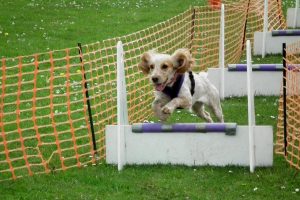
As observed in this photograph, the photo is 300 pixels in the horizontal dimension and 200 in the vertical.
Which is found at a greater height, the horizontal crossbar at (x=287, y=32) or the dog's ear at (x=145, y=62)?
the dog's ear at (x=145, y=62)

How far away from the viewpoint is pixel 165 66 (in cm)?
771

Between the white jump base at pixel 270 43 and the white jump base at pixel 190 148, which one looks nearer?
the white jump base at pixel 190 148

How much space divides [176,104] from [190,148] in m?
0.56

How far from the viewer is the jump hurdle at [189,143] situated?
7840mm

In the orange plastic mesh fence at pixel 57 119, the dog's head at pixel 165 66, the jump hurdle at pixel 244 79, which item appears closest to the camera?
the dog's head at pixel 165 66

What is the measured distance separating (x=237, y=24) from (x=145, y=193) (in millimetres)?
11257

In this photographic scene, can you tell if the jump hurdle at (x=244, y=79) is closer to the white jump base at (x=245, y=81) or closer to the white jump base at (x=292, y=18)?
the white jump base at (x=245, y=81)

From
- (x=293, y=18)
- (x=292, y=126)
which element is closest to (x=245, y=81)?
(x=292, y=126)

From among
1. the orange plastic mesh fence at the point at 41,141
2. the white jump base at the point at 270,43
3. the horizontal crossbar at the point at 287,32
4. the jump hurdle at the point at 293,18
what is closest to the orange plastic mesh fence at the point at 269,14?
the jump hurdle at the point at 293,18

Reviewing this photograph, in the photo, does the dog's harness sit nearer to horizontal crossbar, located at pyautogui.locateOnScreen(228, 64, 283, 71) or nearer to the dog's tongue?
the dog's tongue

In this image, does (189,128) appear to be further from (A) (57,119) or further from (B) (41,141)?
(A) (57,119)

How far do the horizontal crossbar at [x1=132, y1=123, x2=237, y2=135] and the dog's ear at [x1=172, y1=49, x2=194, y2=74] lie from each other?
2.01ft

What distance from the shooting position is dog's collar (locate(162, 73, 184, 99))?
7.88m

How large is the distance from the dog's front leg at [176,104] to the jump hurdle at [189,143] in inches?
9.3
